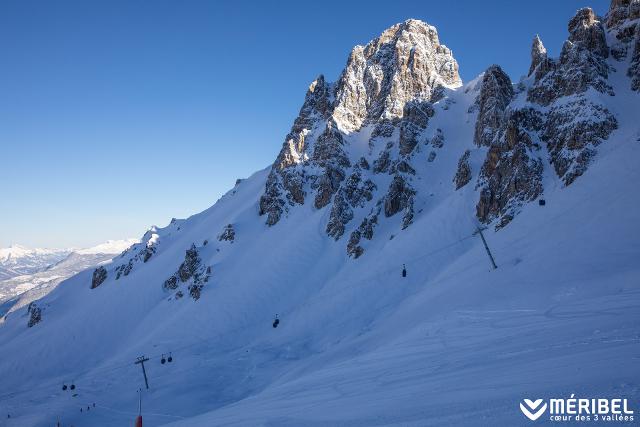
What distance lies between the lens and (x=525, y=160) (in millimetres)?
48250

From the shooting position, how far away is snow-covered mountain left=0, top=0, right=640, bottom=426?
13.8m

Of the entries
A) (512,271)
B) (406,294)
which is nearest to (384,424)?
(512,271)

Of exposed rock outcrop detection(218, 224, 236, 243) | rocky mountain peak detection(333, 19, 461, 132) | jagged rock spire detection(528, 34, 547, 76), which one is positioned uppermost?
rocky mountain peak detection(333, 19, 461, 132)

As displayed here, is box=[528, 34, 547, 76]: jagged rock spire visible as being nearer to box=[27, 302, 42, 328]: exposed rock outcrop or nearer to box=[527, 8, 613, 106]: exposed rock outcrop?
box=[527, 8, 613, 106]: exposed rock outcrop

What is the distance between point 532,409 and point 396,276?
4286 centimetres

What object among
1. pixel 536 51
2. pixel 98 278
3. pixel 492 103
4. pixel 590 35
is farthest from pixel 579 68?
pixel 98 278

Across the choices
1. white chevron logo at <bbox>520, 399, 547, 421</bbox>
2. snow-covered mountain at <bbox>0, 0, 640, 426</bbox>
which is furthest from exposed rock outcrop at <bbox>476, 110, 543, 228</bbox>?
white chevron logo at <bbox>520, 399, 547, 421</bbox>

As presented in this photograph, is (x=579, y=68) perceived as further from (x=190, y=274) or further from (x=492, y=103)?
(x=190, y=274)

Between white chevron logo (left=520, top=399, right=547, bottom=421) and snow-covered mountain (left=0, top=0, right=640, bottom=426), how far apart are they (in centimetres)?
33

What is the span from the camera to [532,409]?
336 inches

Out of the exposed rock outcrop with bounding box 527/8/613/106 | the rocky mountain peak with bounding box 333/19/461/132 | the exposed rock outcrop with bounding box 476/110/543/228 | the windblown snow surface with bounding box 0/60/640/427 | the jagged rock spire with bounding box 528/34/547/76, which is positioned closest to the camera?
the windblown snow surface with bounding box 0/60/640/427

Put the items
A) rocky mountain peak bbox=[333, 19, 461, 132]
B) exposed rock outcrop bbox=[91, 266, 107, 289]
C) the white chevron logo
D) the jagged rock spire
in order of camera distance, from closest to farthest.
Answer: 1. the white chevron logo
2. the jagged rock spire
3. exposed rock outcrop bbox=[91, 266, 107, 289]
4. rocky mountain peak bbox=[333, 19, 461, 132]

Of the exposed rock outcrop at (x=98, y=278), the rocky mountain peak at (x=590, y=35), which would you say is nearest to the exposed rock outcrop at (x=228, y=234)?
the exposed rock outcrop at (x=98, y=278)

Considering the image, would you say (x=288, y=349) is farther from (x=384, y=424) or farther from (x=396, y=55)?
(x=396, y=55)
